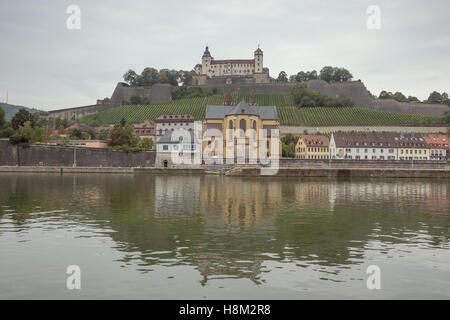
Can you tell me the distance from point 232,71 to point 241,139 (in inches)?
4530

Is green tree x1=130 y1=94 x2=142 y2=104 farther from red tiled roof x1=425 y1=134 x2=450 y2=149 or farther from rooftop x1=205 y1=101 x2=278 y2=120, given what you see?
red tiled roof x1=425 y1=134 x2=450 y2=149

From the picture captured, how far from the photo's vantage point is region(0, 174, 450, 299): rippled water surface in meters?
10.9

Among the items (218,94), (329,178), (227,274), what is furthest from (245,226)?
(218,94)

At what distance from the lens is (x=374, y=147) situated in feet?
309

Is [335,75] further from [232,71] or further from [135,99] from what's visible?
[135,99]

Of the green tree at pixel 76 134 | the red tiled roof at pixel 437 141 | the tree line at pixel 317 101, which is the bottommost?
the red tiled roof at pixel 437 141

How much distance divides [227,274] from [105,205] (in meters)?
16.8

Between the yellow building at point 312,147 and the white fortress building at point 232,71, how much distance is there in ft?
302

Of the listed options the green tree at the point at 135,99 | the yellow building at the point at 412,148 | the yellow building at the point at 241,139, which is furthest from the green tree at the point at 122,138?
the green tree at the point at 135,99

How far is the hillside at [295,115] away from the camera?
408 ft

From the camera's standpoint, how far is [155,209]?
25172mm

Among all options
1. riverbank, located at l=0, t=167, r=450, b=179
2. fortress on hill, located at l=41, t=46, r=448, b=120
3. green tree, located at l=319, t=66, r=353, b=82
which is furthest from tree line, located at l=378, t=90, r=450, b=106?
riverbank, located at l=0, t=167, r=450, b=179

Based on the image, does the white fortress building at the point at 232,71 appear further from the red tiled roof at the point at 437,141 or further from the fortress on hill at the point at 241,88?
the red tiled roof at the point at 437,141

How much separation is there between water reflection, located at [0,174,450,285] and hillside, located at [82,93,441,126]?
96.2 meters
